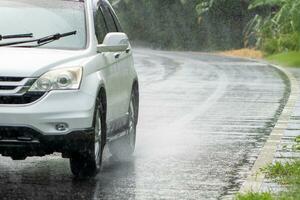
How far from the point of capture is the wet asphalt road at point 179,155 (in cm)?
891

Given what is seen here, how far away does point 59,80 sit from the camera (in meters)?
9.09

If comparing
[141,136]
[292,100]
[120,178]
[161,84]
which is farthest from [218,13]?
[120,178]

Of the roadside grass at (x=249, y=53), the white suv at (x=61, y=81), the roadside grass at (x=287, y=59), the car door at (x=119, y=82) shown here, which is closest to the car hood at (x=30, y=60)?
the white suv at (x=61, y=81)

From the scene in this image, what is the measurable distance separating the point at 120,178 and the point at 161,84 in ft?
46.7

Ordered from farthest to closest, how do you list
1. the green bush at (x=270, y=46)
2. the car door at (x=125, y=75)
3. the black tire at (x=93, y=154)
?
1. the green bush at (x=270, y=46)
2. the car door at (x=125, y=75)
3. the black tire at (x=93, y=154)

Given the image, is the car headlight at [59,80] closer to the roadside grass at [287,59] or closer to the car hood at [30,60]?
the car hood at [30,60]

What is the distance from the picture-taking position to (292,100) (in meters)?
19.0

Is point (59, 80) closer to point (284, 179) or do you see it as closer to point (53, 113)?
point (53, 113)

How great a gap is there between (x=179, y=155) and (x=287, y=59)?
2639cm

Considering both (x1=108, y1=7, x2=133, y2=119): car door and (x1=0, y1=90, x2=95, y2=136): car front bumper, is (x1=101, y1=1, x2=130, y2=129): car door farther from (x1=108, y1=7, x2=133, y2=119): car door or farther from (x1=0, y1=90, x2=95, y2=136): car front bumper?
(x1=0, y1=90, x2=95, y2=136): car front bumper

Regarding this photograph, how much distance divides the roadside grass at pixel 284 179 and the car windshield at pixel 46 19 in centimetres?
211

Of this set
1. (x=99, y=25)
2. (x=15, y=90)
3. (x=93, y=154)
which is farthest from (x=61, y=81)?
(x=99, y=25)

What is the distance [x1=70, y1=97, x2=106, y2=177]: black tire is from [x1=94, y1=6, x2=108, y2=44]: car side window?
34.8 inches

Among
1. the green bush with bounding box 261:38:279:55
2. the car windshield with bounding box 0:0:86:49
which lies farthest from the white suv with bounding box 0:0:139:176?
the green bush with bounding box 261:38:279:55
